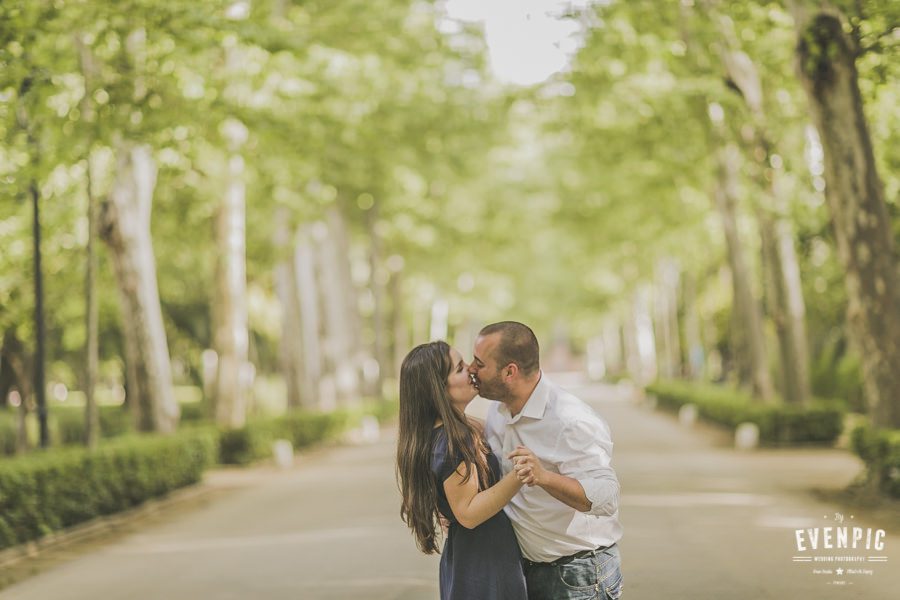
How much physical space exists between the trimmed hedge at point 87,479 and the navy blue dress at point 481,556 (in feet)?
31.9

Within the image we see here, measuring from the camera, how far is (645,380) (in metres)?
57.2

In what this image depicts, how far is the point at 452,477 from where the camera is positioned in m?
4.30

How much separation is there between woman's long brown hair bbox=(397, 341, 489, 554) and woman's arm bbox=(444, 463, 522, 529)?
7 centimetres

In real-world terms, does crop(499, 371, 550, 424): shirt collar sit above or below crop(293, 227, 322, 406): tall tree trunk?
below

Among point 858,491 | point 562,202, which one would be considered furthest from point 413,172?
point 858,491

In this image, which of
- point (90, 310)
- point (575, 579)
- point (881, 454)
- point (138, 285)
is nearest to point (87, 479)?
point (90, 310)

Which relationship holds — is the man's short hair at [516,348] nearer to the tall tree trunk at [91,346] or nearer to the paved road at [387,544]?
the paved road at [387,544]

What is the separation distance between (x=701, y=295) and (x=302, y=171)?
32.5 meters

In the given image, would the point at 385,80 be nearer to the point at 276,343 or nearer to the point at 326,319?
the point at 326,319

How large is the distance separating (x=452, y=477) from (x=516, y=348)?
506 millimetres

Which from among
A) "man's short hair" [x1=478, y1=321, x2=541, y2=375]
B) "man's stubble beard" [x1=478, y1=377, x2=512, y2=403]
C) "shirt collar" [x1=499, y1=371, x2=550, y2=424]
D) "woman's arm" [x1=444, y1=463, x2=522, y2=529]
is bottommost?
"woman's arm" [x1=444, y1=463, x2=522, y2=529]

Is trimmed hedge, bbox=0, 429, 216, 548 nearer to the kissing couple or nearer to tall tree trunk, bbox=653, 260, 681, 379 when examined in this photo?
the kissing couple

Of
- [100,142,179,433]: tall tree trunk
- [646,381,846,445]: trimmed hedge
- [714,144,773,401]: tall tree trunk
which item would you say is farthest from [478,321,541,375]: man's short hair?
[714,144,773,401]: tall tree trunk

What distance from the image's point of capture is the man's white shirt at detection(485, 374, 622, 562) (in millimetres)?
4305
